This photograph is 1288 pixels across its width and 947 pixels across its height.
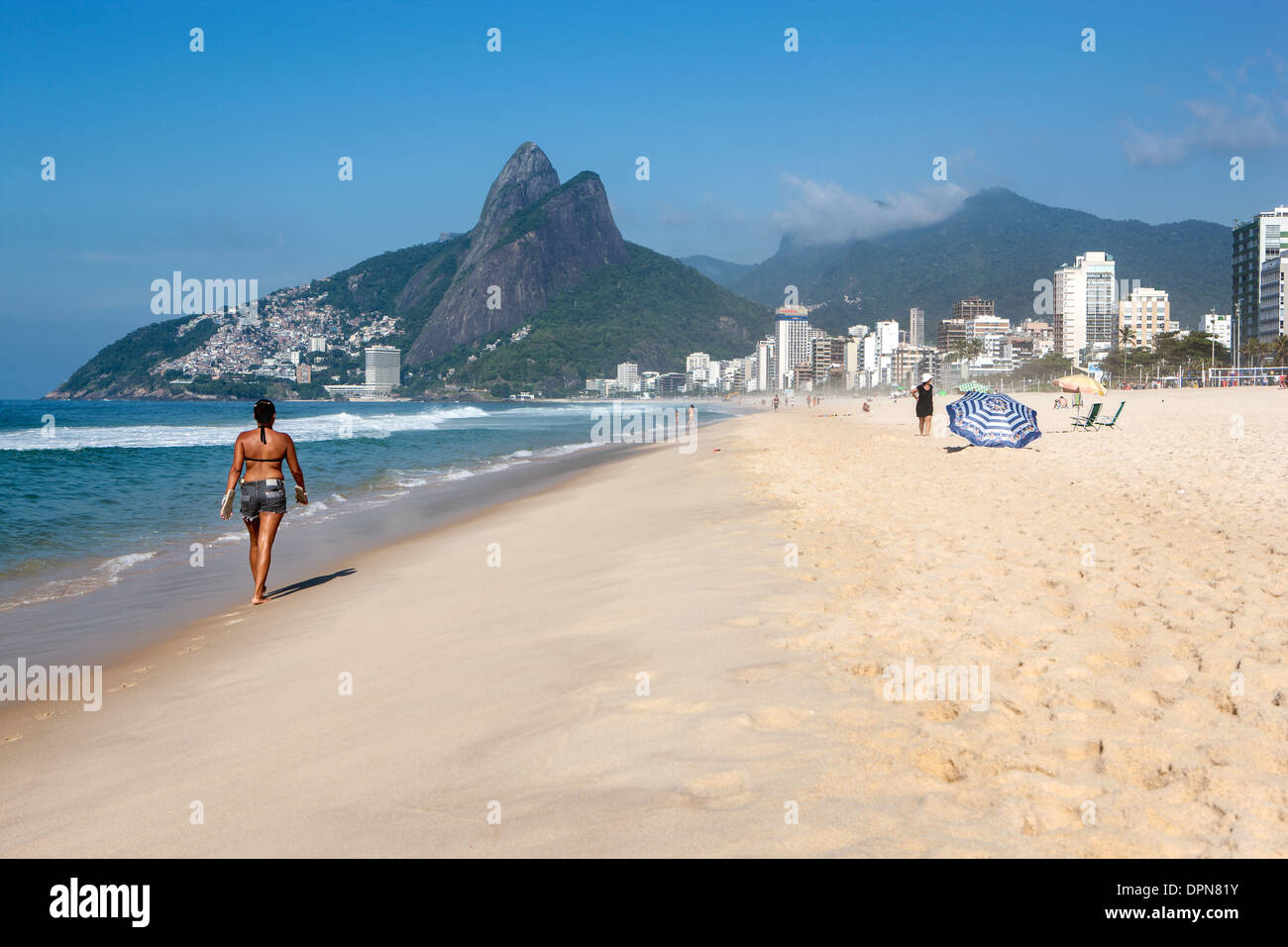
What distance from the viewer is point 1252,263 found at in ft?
437

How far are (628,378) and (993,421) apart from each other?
155398 millimetres

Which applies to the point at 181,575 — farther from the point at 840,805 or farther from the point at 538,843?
the point at 840,805

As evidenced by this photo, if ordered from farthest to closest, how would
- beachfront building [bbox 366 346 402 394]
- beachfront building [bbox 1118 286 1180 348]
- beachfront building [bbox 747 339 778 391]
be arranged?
1. beachfront building [bbox 747 339 778 391]
2. beachfront building [bbox 1118 286 1180 348]
3. beachfront building [bbox 366 346 402 394]

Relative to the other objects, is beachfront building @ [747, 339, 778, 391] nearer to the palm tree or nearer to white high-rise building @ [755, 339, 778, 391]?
white high-rise building @ [755, 339, 778, 391]

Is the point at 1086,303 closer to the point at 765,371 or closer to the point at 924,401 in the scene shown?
the point at 765,371

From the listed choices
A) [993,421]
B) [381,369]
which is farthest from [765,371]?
[993,421]

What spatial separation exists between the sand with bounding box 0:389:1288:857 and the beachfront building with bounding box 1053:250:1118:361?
20042 cm

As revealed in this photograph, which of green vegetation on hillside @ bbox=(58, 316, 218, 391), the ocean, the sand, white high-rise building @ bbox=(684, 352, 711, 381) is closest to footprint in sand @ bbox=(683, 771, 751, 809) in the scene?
the sand

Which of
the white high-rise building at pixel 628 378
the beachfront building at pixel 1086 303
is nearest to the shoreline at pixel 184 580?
the white high-rise building at pixel 628 378

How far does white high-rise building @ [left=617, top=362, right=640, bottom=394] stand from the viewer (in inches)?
6639
